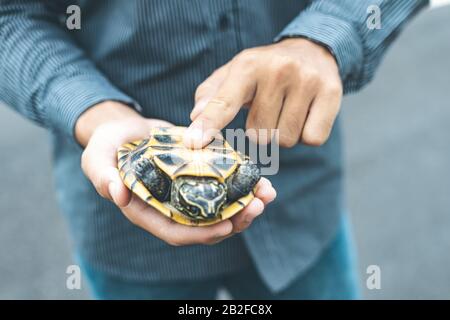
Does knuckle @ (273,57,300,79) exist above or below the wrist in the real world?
above

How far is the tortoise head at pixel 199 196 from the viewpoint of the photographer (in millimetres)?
884

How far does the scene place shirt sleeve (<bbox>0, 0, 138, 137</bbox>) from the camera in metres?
1.04

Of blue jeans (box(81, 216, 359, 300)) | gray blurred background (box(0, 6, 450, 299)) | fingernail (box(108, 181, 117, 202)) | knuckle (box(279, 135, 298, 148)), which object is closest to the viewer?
fingernail (box(108, 181, 117, 202))

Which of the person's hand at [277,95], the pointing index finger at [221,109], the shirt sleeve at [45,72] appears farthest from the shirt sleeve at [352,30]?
the shirt sleeve at [45,72]

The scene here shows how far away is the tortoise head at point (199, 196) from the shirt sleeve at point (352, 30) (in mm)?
330

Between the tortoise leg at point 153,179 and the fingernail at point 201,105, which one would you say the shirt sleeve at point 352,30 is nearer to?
the fingernail at point 201,105

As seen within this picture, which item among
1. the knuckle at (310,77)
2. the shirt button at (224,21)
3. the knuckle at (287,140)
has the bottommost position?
the knuckle at (287,140)

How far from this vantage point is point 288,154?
118 cm

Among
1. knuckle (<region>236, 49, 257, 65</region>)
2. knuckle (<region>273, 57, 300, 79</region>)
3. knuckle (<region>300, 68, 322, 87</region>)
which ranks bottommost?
knuckle (<region>300, 68, 322, 87</region>)

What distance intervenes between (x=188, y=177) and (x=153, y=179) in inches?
2.5

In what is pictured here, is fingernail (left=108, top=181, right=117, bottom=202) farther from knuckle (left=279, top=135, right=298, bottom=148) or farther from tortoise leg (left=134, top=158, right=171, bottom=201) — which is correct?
knuckle (left=279, top=135, right=298, bottom=148)

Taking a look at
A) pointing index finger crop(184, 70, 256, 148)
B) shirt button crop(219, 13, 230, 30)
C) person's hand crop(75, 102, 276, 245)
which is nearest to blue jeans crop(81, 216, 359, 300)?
person's hand crop(75, 102, 276, 245)

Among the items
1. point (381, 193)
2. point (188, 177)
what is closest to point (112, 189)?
point (188, 177)

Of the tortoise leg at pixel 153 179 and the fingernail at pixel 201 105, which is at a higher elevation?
the fingernail at pixel 201 105
